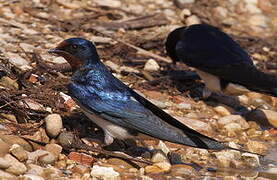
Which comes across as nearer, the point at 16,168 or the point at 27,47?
the point at 16,168

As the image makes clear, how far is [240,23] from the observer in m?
8.87

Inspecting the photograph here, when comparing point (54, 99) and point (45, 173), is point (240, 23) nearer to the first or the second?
point (54, 99)

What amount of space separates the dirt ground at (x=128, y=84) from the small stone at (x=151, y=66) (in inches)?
1.8

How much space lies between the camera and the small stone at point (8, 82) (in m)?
5.32

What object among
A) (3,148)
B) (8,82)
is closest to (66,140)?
(3,148)

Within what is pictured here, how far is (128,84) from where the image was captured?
20.7 feet

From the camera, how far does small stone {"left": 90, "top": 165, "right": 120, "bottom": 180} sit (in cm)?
431

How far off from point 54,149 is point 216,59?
7.84 feet

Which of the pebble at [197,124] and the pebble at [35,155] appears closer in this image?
the pebble at [35,155]

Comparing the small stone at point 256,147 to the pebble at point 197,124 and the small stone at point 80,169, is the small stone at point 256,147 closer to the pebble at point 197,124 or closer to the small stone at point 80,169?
the pebble at point 197,124

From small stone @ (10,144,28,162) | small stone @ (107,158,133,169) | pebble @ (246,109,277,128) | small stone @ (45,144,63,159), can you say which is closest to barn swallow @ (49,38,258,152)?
small stone @ (107,158,133,169)

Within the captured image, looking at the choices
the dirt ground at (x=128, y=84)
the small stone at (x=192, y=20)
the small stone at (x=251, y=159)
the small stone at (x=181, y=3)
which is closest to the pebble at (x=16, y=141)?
the dirt ground at (x=128, y=84)

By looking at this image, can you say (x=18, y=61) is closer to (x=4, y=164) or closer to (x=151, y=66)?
(x=151, y=66)

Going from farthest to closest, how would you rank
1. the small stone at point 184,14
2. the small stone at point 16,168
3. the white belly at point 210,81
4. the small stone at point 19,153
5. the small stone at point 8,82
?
the small stone at point 184,14 → the white belly at point 210,81 → the small stone at point 8,82 → the small stone at point 19,153 → the small stone at point 16,168
